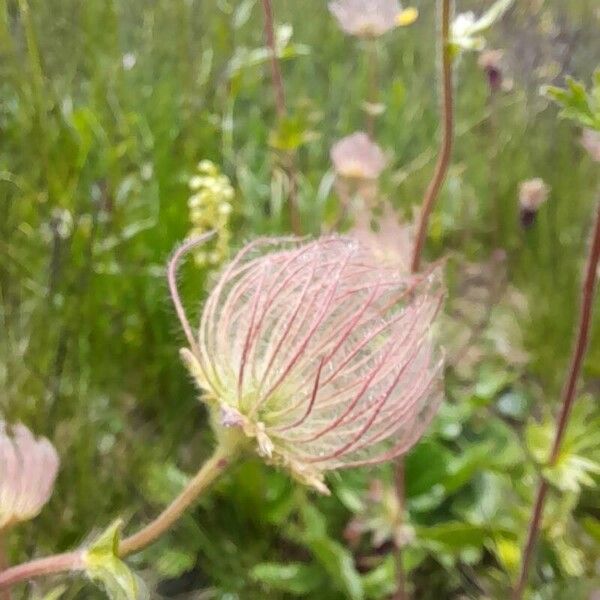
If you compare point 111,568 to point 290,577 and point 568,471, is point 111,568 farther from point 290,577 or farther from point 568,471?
point 290,577

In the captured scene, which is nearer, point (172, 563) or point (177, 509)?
point (177, 509)

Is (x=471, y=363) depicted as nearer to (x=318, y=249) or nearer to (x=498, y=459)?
(x=498, y=459)

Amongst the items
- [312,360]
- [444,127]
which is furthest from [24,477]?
[444,127]

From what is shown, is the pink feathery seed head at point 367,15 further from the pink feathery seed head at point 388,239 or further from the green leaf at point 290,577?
the green leaf at point 290,577

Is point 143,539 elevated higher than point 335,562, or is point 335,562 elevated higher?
point 143,539

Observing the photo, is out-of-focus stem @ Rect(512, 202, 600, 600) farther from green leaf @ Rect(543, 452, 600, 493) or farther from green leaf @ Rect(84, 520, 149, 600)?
green leaf @ Rect(84, 520, 149, 600)

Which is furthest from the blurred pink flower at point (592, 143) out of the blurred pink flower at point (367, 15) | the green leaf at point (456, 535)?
the green leaf at point (456, 535)

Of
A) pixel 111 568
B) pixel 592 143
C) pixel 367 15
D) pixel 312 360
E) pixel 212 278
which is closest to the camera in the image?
pixel 111 568
